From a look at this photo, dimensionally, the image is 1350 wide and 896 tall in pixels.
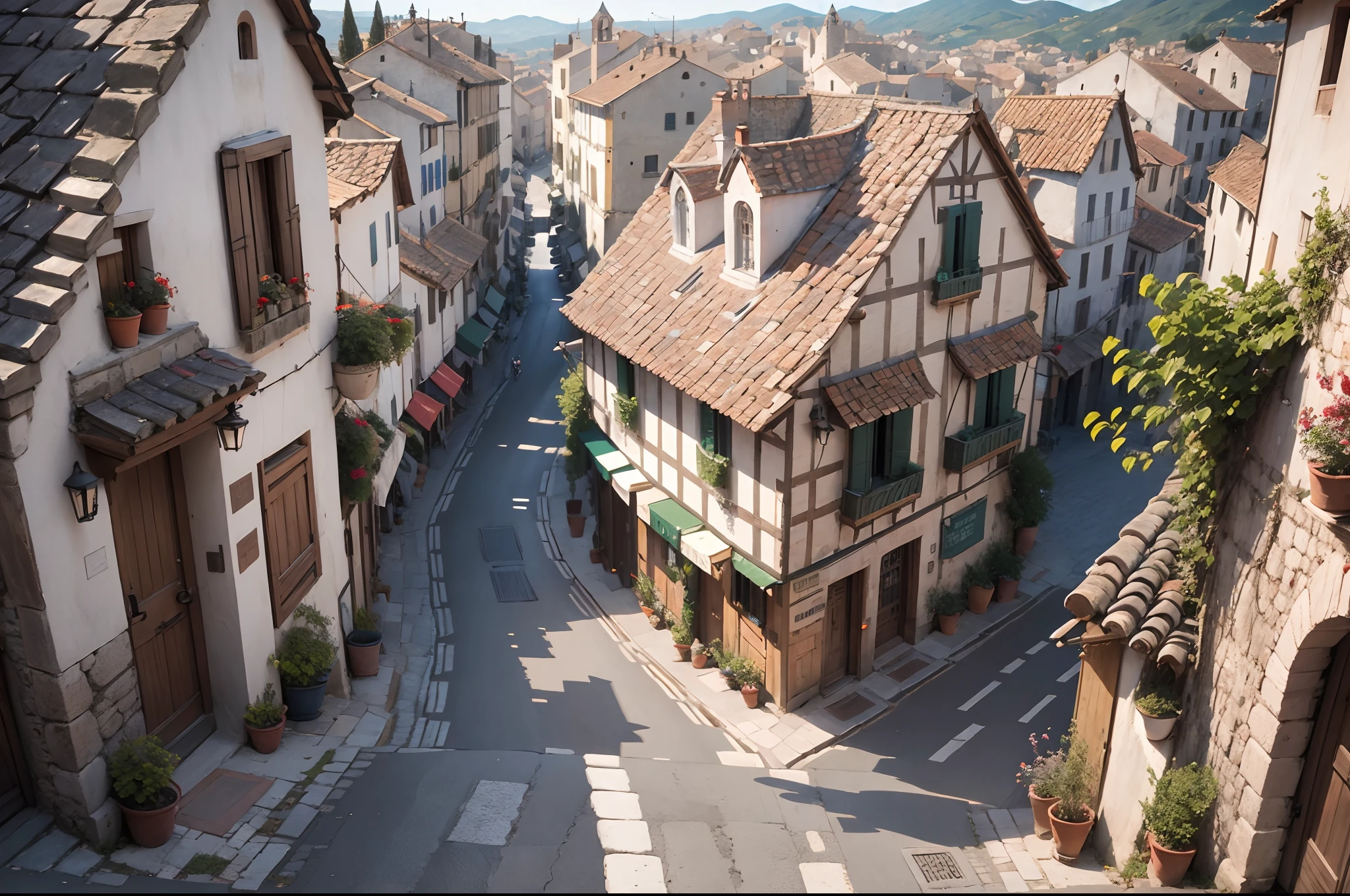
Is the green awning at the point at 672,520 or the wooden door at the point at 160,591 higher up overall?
the wooden door at the point at 160,591

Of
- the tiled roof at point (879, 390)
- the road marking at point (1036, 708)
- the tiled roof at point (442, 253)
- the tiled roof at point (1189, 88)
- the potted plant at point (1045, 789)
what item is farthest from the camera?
the tiled roof at point (1189, 88)

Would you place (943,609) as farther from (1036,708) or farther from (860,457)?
(860,457)

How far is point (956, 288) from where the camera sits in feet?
64.4

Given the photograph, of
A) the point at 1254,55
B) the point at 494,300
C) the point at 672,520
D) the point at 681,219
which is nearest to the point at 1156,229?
the point at 681,219

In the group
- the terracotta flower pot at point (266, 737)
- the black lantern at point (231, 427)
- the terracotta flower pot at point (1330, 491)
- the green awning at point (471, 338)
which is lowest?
the green awning at point (471, 338)

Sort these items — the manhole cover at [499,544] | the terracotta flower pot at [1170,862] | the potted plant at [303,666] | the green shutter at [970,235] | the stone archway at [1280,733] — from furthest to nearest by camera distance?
the manhole cover at [499,544]
the green shutter at [970,235]
the potted plant at [303,666]
the terracotta flower pot at [1170,862]
the stone archway at [1280,733]

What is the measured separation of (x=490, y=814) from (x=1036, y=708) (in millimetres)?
10926

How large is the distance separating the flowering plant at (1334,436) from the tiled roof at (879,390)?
9.70 metres

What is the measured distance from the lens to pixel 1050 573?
81.3ft

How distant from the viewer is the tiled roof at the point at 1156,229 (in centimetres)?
3969

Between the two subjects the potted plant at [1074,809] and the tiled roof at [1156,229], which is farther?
the tiled roof at [1156,229]

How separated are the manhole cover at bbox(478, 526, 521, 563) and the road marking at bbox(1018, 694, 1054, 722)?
41.9ft

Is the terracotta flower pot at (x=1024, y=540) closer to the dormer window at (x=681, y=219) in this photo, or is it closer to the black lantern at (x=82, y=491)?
the dormer window at (x=681, y=219)

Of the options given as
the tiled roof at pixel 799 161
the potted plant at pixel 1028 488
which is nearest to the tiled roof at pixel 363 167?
the tiled roof at pixel 799 161
